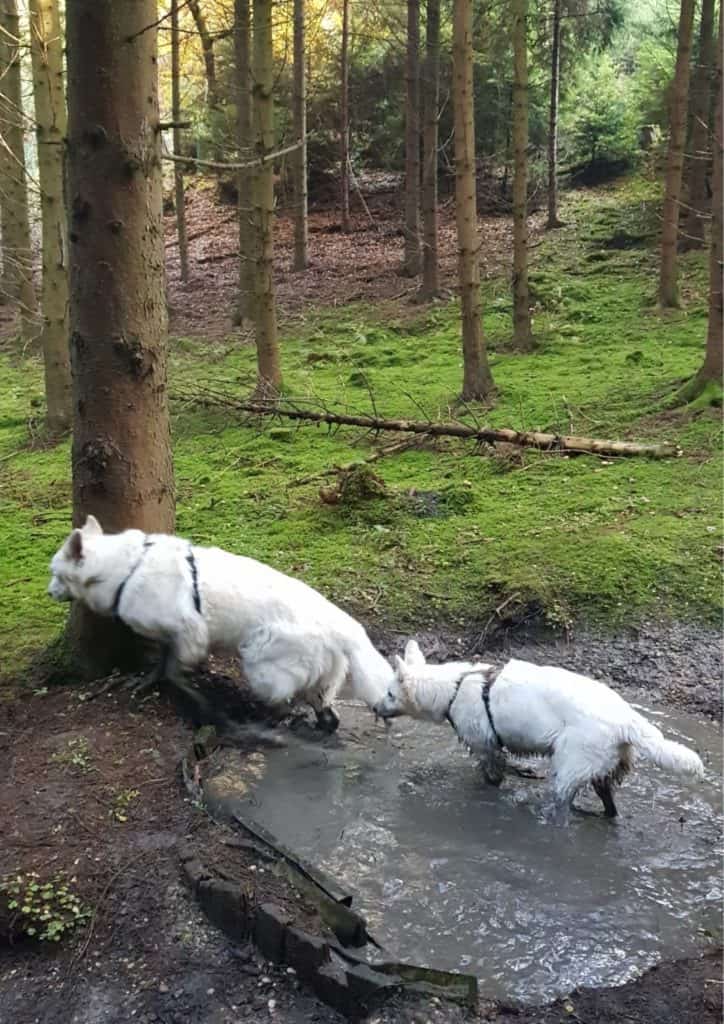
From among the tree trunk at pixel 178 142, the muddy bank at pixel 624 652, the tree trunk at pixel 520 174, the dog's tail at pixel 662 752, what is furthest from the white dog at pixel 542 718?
the tree trunk at pixel 178 142

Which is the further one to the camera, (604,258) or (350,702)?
(604,258)

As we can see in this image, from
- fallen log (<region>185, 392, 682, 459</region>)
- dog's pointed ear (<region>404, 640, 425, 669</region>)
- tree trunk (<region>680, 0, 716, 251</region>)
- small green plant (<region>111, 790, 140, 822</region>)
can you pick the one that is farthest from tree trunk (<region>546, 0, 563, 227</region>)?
small green plant (<region>111, 790, 140, 822</region>)

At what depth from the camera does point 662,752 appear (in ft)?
16.0

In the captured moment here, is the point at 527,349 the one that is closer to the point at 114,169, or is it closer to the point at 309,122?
the point at 114,169

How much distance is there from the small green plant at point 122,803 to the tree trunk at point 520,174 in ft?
42.7

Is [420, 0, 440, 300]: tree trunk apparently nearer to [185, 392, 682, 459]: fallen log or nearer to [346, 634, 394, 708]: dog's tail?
[185, 392, 682, 459]: fallen log

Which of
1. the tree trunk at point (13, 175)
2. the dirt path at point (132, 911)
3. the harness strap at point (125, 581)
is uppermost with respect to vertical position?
the tree trunk at point (13, 175)

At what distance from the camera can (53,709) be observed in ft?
20.0

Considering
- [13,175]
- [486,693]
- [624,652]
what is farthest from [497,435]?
[13,175]

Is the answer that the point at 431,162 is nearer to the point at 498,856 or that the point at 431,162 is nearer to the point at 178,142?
the point at 178,142

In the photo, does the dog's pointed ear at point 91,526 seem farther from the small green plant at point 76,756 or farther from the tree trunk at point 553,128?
the tree trunk at point 553,128

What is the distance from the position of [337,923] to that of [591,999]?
1.18m

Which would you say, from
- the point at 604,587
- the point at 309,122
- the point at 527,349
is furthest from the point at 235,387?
the point at 309,122

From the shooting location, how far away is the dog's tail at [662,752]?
4.86m
